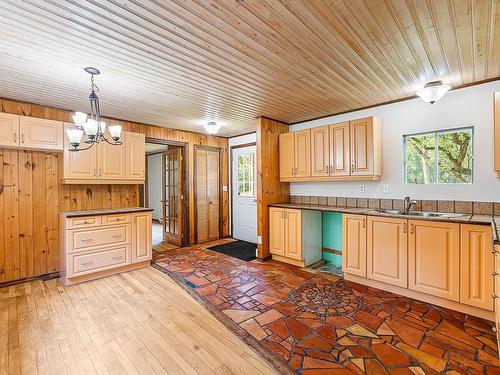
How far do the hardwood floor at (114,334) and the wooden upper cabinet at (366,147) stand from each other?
270cm

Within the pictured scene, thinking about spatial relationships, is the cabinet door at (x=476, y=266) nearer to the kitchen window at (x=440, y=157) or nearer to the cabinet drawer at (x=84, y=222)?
the kitchen window at (x=440, y=157)

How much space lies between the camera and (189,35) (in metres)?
1.96

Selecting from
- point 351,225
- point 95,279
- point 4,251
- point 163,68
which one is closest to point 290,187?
point 351,225

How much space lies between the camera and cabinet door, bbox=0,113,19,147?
3.01 meters

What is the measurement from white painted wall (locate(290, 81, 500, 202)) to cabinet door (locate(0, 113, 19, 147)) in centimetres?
441

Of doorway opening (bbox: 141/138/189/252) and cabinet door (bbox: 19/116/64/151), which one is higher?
cabinet door (bbox: 19/116/64/151)

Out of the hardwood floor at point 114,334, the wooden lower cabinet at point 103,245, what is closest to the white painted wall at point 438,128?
the hardwood floor at point 114,334

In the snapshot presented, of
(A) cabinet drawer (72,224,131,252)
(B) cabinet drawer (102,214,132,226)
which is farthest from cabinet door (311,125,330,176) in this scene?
(A) cabinet drawer (72,224,131,252)

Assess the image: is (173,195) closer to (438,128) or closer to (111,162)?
(111,162)

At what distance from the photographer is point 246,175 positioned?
5.70 m

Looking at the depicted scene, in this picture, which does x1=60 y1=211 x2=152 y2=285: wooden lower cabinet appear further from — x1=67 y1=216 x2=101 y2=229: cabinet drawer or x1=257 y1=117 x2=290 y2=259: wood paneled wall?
x1=257 y1=117 x2=290 y2=259: wood paneled wall

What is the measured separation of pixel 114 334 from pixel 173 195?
3.51 m

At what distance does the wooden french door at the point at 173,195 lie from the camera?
5.29 meters

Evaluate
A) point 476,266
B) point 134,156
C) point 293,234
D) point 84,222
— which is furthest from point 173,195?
point 476,266
